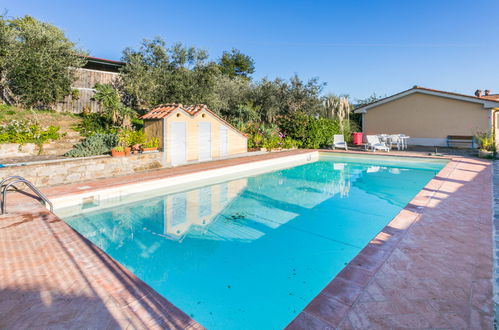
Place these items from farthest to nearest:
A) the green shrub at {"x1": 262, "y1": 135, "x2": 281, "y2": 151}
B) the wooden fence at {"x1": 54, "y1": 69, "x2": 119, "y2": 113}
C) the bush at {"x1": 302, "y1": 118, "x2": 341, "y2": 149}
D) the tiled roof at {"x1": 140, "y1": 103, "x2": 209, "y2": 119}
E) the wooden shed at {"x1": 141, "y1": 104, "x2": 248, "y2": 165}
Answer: the bush at {"x1": 302, "y1": 118, "x2": 341, "y2": 149} → the green shrub at {"x1": 262, "y1": 135, "x2": 281, "y2": 151} → the wooden fence at {"x1": 54, "y1": 69, "x2": 119, "y2": 113} → the wooden shed at {"x1": 141, "y1": 104, "x2": 248, "y2": 165} → the tiled roof at {"x1": 140, "y1": 103, "x2": 209, "y2": 119}

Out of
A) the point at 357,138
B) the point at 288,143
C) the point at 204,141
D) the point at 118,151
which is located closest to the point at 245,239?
the point at 118,151

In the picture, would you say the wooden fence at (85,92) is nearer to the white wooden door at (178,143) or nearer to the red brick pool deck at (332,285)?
the white wooden door at (178,143)

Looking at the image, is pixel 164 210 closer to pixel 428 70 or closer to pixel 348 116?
pixel 348 116

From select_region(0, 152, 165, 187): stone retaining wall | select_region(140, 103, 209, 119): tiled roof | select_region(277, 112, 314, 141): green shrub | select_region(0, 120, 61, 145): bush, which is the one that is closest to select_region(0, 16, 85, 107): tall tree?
select_region(0, 120, 61, 145): bush

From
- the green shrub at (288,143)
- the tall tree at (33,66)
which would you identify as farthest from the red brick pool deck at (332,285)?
the green shrub at (288,143)

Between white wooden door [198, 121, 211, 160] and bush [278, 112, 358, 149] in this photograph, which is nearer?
white wooden door [198, 121, 211, 160]

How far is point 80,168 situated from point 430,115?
17912 mm

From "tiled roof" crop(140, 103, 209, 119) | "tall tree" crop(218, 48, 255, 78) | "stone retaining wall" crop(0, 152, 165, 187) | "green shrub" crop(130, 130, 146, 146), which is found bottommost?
"stone retaining wall" crop(0, 152, 165, 187)

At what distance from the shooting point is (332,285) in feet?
9.50

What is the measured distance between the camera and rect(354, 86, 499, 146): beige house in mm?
15031

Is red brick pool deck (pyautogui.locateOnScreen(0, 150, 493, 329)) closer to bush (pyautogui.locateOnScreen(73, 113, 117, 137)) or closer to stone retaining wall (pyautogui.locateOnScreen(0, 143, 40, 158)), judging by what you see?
stone retaining wall (pyautogui.locateOnScreen(0, 143, 40, 158))

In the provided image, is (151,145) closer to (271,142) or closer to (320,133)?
(271,142)

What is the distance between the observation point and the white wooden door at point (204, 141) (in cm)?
1165

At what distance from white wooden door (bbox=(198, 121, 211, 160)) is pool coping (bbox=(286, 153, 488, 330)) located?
332 inches
